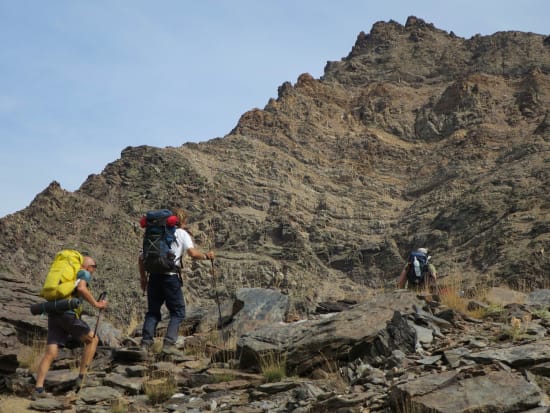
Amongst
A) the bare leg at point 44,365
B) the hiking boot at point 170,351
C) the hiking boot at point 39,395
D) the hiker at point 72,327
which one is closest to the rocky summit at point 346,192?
the hiking boot at point 170,351

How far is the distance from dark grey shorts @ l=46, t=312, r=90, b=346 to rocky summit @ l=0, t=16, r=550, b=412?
1067 inches

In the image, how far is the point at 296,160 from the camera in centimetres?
7750

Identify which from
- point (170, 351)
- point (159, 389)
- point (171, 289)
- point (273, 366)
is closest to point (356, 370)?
point (273, 366)

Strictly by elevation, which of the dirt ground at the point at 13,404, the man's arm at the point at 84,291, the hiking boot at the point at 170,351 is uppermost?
the man's arm at the point at 84,291

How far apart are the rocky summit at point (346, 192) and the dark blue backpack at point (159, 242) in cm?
2590

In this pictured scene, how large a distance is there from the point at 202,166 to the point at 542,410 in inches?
2668

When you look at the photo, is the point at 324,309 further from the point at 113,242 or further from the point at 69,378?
the point at 113,242

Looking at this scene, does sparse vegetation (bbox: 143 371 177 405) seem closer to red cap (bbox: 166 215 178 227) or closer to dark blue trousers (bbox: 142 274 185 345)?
dark blue trousers (bbox: 142 274 185 345)

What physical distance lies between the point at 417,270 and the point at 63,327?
21.7 feet

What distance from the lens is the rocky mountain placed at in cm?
5272

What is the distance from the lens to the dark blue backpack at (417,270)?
12016 mm

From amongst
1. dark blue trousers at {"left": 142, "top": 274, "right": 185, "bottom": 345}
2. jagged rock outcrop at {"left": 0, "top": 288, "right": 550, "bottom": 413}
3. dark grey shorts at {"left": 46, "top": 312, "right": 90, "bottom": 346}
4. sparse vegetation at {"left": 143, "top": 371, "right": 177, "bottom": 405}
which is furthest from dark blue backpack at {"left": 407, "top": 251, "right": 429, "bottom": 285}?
dark grey shorts at {"left": 46, "top": 312, "right": 90, "bottom": 346}

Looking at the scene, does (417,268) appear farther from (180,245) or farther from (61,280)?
(61,280)

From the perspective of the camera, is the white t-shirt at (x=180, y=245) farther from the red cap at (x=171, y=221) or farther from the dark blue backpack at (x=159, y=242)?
the red cap at (x=171, y=221)
